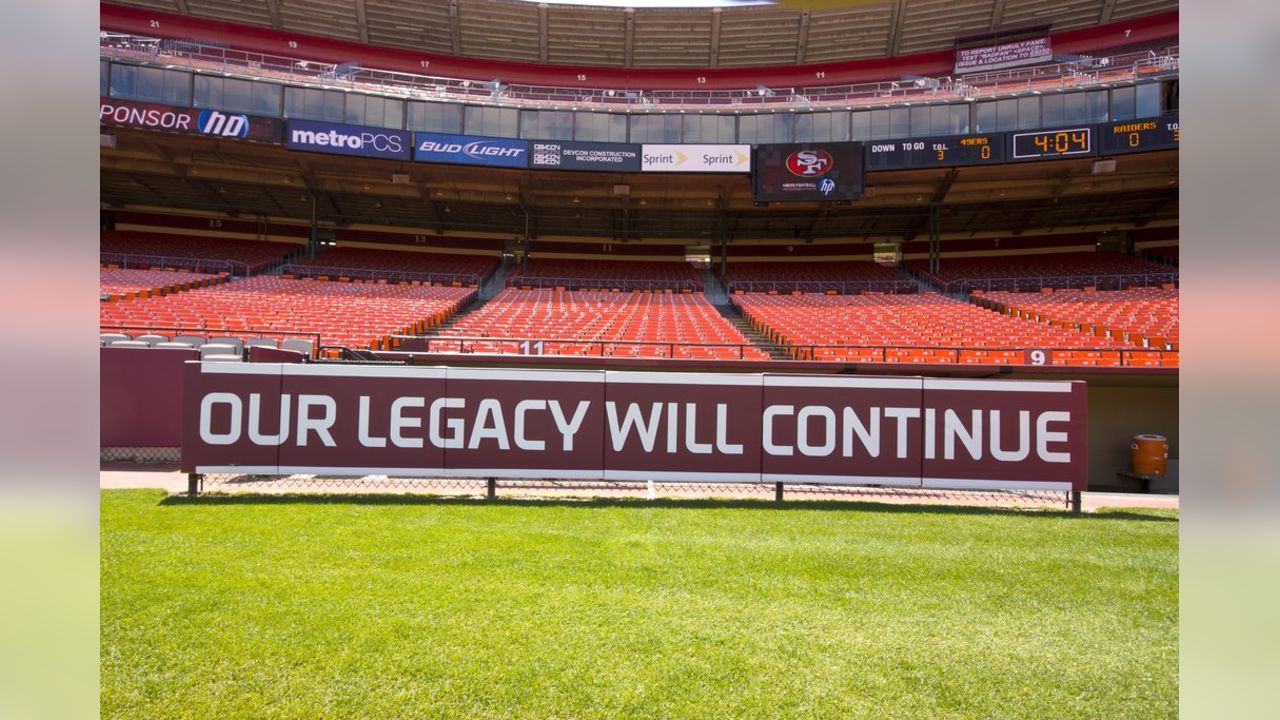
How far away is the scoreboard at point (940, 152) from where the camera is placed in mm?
27469

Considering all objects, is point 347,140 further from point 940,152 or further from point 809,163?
point 940,152

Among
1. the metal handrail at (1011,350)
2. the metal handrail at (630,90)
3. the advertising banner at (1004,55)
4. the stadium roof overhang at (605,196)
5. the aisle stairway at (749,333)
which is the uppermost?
the advertising banner at (1004,55)

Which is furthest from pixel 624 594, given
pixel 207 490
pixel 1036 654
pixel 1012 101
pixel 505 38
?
pixel 505 38

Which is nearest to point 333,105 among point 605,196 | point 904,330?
point 605,196

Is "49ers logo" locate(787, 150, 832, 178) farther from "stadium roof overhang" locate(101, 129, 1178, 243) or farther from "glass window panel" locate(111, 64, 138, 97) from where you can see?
"glass window panel" locate(111, 64, 138, 97)

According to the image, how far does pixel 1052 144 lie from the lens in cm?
2681

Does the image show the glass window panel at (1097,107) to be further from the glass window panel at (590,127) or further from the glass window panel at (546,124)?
the glass window panel at (546,124)

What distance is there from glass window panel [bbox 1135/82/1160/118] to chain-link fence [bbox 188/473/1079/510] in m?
25.3

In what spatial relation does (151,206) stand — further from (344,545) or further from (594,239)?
(344,545)

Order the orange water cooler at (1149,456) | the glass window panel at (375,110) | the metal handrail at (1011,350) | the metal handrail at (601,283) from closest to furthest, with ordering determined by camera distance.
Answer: the orange water cooler at (1149,456), the metal handrail at (1011,350), the glass window panel at (375,110), the metal handrail at (601,283)

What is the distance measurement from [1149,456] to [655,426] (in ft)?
37.1

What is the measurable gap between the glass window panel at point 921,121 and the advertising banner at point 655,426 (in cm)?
2392

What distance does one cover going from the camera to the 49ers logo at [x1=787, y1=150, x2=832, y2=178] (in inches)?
1151

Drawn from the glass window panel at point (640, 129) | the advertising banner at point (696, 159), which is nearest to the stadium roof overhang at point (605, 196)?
the advertising banner at point (696, 159)
